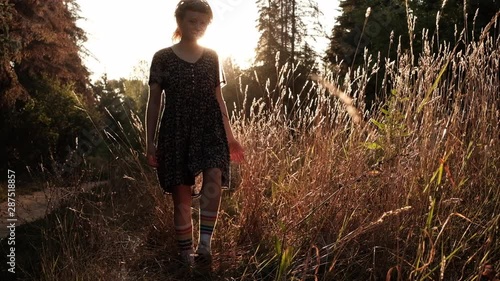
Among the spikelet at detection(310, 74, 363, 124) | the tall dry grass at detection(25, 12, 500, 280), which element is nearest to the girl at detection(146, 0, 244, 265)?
the tall dry grass at detection(25, 12, 500, 280)

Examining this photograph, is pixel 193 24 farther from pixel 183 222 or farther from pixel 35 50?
pixel 35 50

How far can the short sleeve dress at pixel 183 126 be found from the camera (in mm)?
2709

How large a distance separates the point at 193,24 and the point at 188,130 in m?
0.54

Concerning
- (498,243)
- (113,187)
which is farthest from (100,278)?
(113,187)

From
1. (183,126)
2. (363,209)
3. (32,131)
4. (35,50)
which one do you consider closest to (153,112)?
(183,126)

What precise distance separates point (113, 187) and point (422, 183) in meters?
2.67

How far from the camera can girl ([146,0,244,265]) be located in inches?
105

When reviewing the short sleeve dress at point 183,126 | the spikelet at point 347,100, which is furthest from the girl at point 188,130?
the spikelet at point 347,100

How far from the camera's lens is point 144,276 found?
2545mm

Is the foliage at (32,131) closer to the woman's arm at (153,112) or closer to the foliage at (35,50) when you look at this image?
the foliage at (35,50)

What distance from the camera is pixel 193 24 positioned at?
267cm

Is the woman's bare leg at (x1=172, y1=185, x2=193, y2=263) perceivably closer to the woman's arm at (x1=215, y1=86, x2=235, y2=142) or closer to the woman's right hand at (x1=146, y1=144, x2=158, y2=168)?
the woman's right hand at (x1=146, y1=144, x2=158, y2=168)

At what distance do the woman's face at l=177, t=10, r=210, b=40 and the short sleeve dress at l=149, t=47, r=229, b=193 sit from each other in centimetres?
13

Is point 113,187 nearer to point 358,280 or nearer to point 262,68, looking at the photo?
point 358,280
